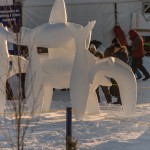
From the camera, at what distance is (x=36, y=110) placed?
10.4m

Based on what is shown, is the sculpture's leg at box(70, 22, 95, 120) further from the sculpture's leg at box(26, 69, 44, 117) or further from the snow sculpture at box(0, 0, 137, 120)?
the sculpture's leg at box(26, 69, 44, 117)

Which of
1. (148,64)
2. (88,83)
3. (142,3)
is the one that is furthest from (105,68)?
(142,3)

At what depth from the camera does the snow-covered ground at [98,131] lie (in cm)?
850

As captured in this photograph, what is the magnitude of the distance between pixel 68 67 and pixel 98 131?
4.86 ft

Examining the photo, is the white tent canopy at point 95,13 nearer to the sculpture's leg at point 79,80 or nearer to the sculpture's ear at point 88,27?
the sculpture's leg at point 79,80

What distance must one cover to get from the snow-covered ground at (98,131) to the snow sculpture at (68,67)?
0.26 metres

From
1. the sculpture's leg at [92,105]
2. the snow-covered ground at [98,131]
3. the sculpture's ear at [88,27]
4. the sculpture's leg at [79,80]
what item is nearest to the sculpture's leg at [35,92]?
the snow-covered ground at [98,131]

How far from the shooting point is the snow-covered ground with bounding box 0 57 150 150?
335 inches

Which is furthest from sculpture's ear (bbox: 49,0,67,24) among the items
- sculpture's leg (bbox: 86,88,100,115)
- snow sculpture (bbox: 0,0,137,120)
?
sculpture's leg (bbox: 86,88,100,115)

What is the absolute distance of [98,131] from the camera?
375 inches

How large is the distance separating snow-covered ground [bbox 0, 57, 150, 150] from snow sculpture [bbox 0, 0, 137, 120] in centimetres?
26

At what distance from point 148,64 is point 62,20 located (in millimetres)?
8547

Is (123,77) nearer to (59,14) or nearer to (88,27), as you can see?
(88,27)

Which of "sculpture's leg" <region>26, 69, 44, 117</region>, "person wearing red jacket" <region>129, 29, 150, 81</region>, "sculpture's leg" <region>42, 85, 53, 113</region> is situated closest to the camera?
"sculpture's leg" <region>26, 69, 44, 117</region>
